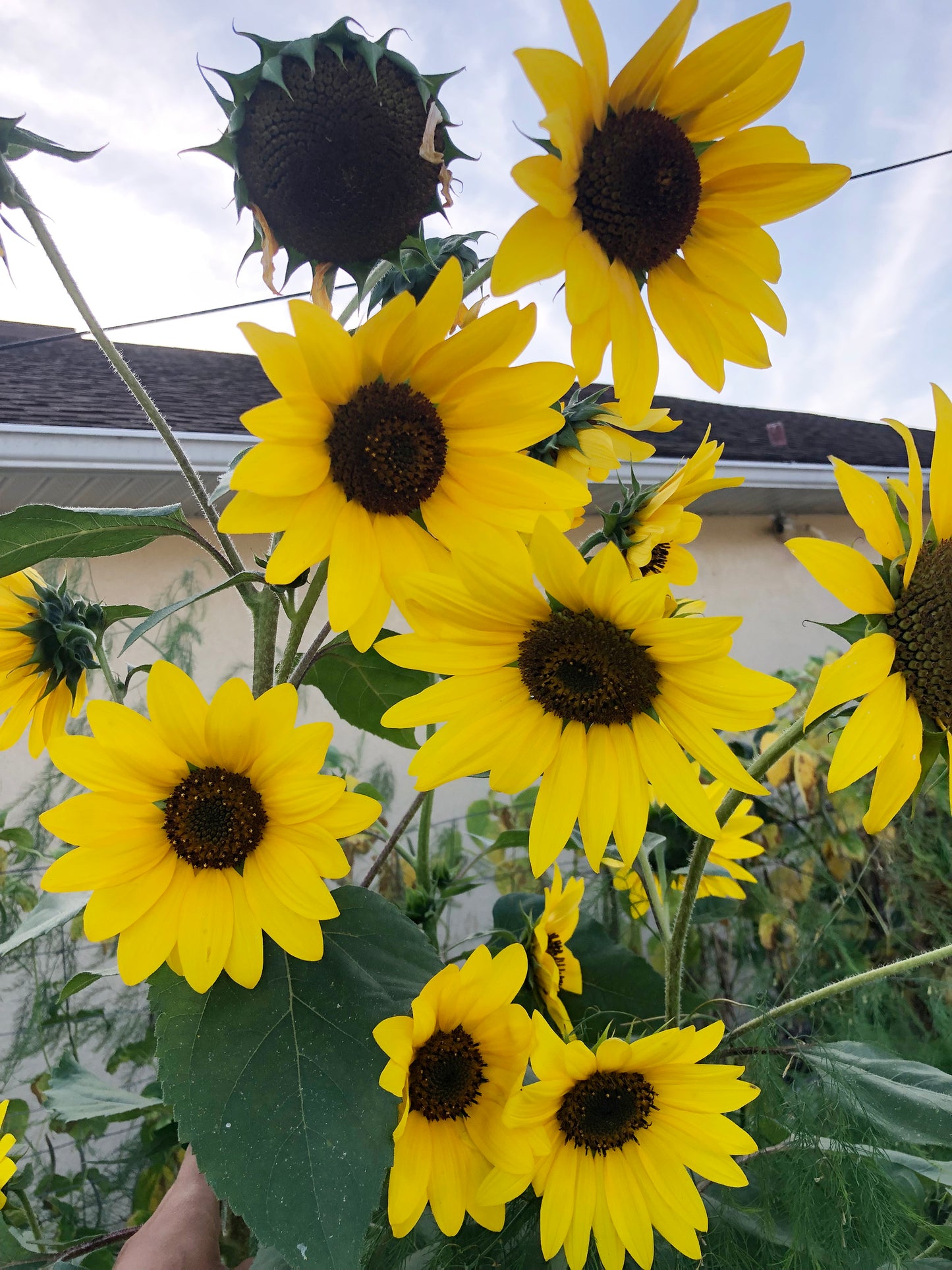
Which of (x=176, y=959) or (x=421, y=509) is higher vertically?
(x=421, y=509)

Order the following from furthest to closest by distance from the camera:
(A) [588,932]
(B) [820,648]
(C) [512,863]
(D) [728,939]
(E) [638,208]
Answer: (B) [820,648] → (D) [728,939] → (C) [512,863] → (A) [588,932] → (E) [638,208]

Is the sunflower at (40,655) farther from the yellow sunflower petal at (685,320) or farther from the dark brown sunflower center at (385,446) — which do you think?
the yellow sunflower petal at (685,320)

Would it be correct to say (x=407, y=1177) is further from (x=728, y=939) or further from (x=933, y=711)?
(x=728, y=939)

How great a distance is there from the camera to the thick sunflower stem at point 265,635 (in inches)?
17.8

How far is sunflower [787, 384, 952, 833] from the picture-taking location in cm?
31

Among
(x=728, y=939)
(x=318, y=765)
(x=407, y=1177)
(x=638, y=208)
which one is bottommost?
(x=728, y=939)

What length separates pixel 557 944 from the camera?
60 centimetres

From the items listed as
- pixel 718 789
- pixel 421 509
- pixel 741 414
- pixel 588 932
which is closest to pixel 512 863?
pixel 588 932

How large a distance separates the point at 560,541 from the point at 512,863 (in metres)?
1.37

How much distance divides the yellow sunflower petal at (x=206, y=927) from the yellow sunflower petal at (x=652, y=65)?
0.39 meters

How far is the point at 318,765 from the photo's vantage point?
0.40 m

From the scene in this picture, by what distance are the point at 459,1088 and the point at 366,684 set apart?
0.78 feet

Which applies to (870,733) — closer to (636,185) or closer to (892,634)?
(892,634)

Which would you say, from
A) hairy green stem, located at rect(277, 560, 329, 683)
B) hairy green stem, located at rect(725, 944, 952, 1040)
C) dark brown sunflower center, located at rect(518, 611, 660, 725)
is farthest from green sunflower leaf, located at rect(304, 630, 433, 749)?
hairy green stem, located at rect(725, 944, 952, 1040)
